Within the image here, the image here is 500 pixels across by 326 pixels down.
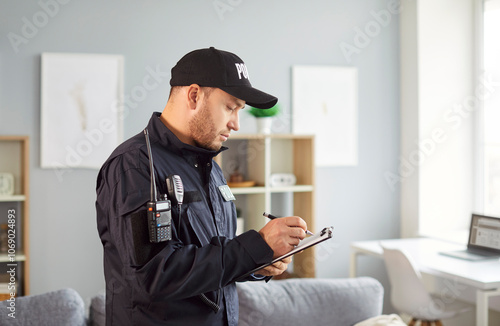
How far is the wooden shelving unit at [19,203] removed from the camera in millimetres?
3475

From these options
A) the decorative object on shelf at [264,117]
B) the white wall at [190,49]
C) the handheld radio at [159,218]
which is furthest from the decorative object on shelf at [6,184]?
the handheld radio at [159,218]

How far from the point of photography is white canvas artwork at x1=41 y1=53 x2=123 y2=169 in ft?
12.0

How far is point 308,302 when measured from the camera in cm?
242

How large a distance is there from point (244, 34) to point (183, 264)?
312 centimetres

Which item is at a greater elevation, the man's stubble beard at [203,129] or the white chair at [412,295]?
the man's stubble beard at [203,129]

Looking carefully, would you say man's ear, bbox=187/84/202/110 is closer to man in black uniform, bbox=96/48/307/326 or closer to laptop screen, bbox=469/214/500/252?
man in black uniform, bbox=96/48/307/326

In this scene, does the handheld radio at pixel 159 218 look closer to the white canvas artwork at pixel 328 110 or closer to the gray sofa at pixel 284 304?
the gray sofa at pixel 284 304

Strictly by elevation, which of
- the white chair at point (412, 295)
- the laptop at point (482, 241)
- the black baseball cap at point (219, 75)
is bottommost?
the white chair at point (412, 295)

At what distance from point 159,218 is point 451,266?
2.45m

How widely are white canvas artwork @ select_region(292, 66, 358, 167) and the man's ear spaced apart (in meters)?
2.89

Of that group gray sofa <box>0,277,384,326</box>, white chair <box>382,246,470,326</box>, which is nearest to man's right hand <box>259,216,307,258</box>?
gray sofa <box>0,277,384,326</box>

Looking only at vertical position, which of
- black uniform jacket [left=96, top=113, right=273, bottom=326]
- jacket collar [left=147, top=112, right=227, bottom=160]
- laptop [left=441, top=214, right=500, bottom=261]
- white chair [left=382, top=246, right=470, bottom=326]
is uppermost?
jacket collar [left=147, top=112, right=227, bottom=160]

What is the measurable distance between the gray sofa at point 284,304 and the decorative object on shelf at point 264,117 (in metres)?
1.53

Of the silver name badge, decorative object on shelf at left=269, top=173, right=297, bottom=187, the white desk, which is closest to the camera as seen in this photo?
the silver name badge
